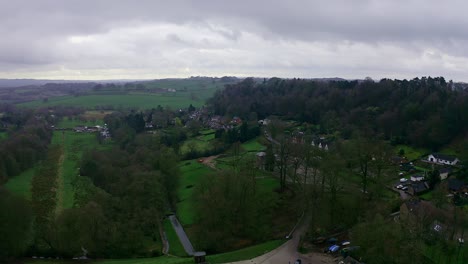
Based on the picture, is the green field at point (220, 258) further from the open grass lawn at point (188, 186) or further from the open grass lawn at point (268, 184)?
the open grass lawn at point (268, 184)

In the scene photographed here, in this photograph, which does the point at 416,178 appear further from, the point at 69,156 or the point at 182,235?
the point at 69,156

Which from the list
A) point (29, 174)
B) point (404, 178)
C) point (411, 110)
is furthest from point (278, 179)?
point (29, 174)

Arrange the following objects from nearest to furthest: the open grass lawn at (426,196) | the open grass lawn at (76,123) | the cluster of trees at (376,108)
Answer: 1. the open grass lawn at (426,196)
2. the cluster of trees at (376,108)
3. the open grass lawn at (76,123)

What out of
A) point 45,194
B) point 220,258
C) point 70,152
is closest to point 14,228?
point 220,258

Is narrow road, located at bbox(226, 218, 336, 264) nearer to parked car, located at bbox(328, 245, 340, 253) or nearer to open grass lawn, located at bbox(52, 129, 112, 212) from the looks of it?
parked car, located at bbox(328, 245, 340, 253)

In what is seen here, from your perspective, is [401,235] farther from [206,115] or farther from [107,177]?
[206,115]

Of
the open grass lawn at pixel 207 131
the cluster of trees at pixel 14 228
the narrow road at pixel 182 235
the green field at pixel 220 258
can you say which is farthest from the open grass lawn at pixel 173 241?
the open grass lawn at pixel 207 131
